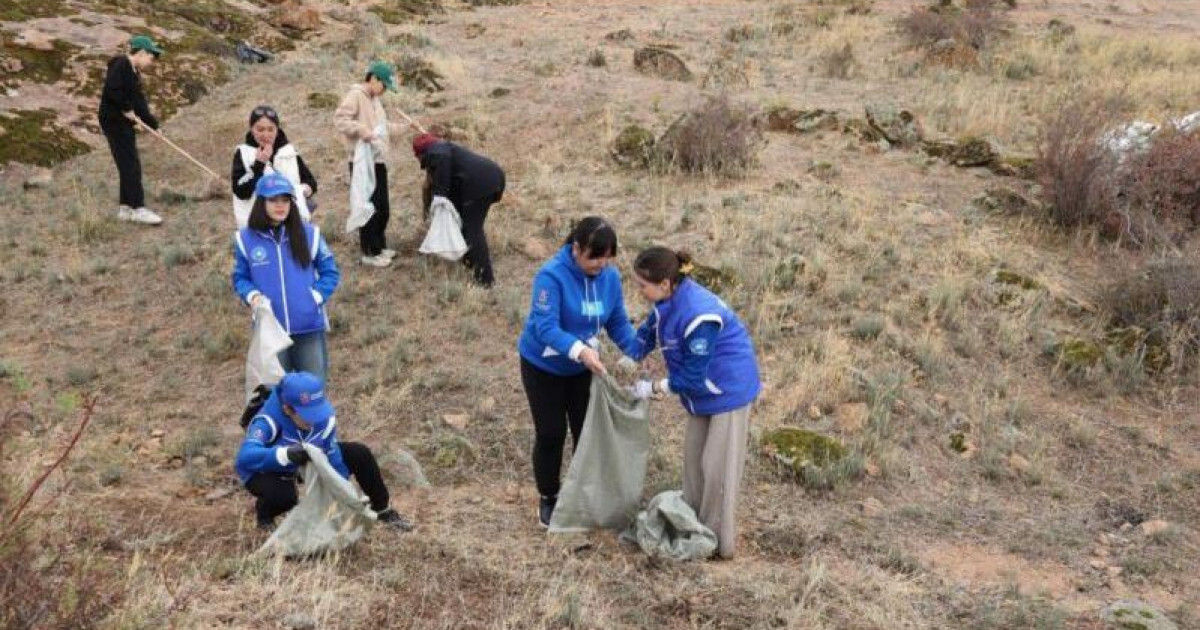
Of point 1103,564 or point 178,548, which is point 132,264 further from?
point 1103,564

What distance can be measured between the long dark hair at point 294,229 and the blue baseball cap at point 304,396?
0.94m

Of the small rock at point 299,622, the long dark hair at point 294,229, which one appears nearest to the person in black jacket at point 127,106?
the long dark hair at point 294,229

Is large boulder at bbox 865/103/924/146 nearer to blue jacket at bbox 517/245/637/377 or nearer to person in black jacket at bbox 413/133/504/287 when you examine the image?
person in black jacket at bbox 413/133/504/287

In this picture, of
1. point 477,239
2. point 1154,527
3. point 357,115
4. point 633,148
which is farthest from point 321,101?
point 1154,527

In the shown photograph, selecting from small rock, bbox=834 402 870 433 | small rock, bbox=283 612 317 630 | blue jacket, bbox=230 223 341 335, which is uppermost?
blue jacket, bbox=230 223 341 335

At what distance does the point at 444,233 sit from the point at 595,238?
11.5ft

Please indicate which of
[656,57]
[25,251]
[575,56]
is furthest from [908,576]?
[575,56]

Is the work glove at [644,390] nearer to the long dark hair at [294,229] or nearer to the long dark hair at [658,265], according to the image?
the long dark hair at [658,265]

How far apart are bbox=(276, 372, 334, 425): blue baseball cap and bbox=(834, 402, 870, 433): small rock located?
128 inches

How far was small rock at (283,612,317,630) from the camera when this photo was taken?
341cm

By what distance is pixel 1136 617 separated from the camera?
12.9 ft

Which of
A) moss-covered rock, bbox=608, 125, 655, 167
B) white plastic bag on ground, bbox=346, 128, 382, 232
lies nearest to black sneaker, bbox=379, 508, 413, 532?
white plastic bag on ground, bbox=346, 128, 382, 232

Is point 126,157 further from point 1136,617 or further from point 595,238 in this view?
point 1136,617

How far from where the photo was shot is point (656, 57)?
1509 cm
